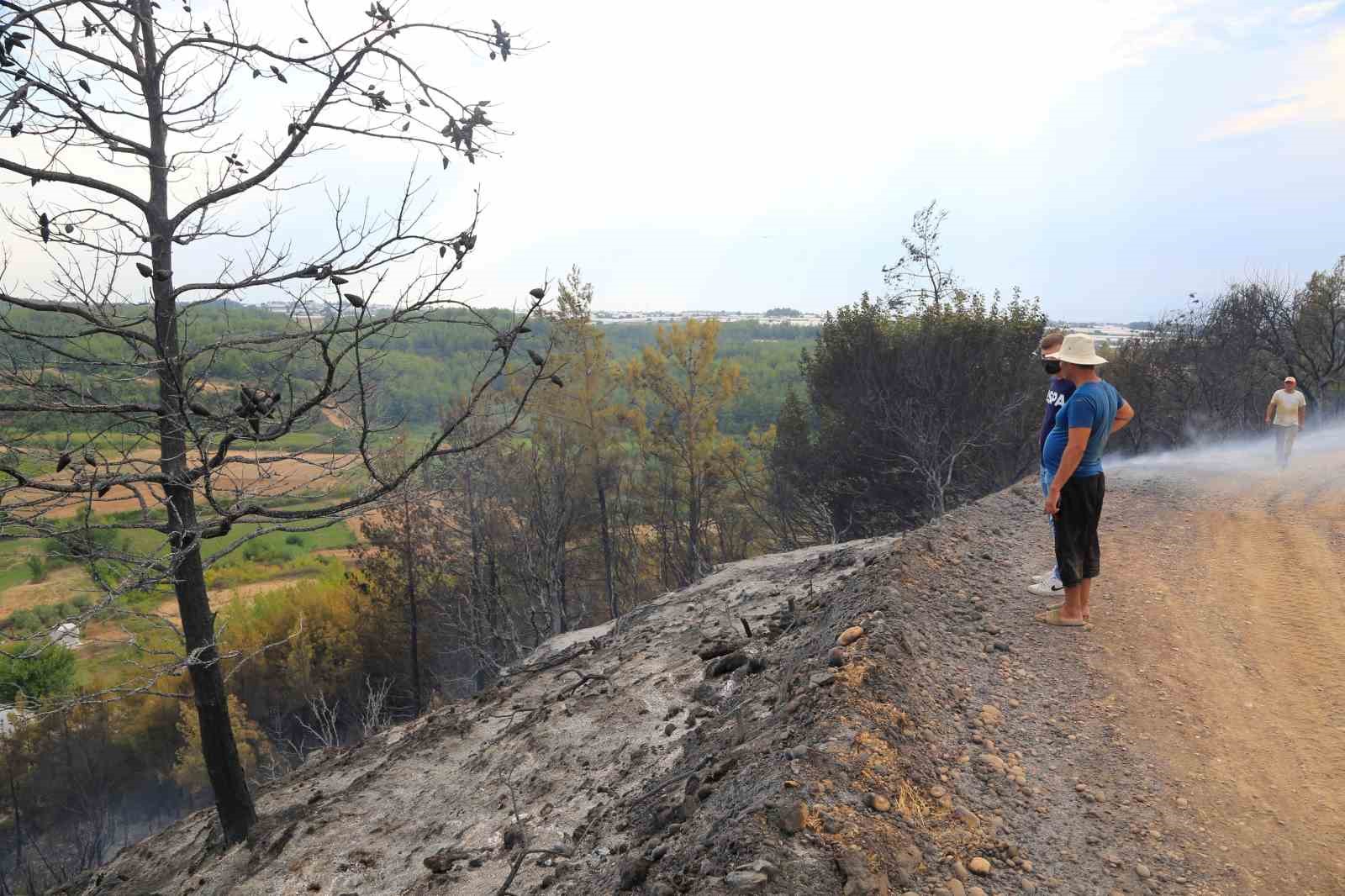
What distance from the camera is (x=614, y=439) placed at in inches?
1103

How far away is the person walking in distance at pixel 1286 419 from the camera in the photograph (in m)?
10.7

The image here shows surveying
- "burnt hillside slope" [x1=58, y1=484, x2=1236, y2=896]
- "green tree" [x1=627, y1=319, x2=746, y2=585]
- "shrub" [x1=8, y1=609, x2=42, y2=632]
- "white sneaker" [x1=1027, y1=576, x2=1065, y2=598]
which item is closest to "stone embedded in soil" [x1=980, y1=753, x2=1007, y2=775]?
"burnt hillside slope" [x1=58, y1=484, x2=1236, y2=896]

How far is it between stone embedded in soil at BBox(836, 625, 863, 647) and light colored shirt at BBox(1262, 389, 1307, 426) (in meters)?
10.2

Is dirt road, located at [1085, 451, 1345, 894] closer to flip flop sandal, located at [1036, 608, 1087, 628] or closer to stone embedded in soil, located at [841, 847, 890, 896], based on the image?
flip flop sandal, located at [1036, 608, 1087, 628]

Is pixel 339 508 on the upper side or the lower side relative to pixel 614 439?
upper

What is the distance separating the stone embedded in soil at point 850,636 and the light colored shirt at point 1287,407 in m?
10.2

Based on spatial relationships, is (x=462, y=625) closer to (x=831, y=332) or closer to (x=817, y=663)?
(x=831, y=332)

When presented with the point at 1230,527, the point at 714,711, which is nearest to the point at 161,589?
the point at 714,711

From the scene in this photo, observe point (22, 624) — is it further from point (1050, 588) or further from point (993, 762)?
point (1050, 588)

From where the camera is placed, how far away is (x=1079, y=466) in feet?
15.2

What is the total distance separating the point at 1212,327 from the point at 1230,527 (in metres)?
23.4

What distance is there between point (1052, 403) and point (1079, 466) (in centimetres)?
51

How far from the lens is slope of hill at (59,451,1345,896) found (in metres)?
2.88

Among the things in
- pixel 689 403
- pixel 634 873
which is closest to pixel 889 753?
pixel 634 873
